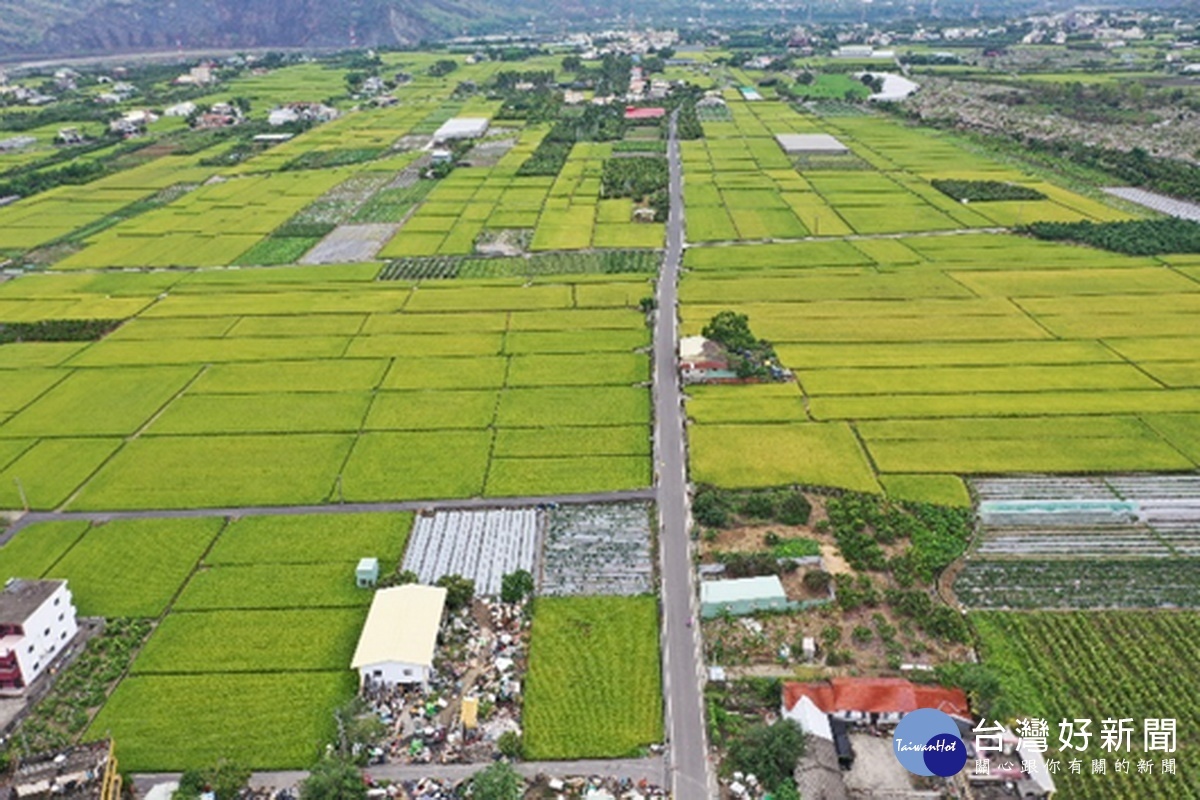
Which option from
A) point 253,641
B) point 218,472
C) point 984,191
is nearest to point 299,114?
point 984,191

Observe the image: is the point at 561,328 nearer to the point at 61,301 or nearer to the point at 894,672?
the point at 894,672

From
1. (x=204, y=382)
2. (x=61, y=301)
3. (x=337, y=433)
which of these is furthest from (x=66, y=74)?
(x=337, y=433)

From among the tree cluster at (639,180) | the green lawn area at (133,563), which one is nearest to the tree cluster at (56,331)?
the green lawn area at (133,563)

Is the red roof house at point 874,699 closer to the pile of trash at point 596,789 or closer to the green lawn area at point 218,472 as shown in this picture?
the pile of trash at point 596,789

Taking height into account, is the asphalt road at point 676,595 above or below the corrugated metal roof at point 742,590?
below

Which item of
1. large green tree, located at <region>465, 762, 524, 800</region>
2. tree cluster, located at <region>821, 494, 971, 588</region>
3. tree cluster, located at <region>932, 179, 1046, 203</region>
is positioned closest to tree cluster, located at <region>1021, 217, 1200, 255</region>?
tree cluster, located at <region>932, 179, 1046, 203</region>

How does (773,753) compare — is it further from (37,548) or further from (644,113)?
(644,113)
